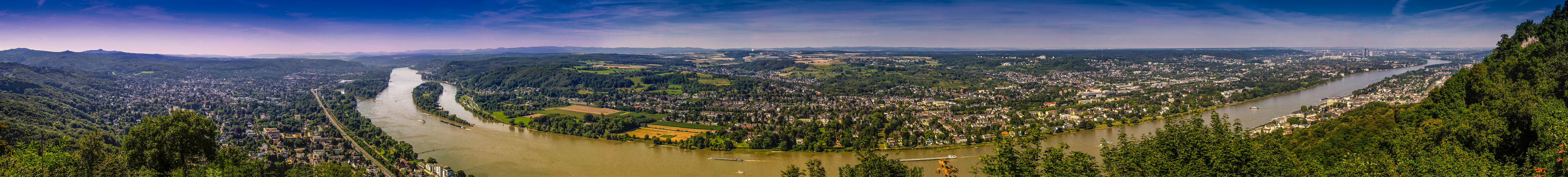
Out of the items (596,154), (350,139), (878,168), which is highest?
(878,168)

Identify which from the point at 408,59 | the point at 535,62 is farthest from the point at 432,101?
the point at 408,59

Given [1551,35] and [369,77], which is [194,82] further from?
[1551,35]

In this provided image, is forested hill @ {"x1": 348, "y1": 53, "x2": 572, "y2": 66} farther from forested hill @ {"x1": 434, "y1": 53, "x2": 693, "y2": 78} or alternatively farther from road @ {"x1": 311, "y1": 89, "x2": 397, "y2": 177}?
road @ {"x1": 311, "y1": 89, "x2": 397, "y2": 177}

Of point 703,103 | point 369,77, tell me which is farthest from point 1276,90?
point 369,77

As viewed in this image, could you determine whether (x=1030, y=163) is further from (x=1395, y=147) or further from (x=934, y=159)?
→ (x=934, y=159)

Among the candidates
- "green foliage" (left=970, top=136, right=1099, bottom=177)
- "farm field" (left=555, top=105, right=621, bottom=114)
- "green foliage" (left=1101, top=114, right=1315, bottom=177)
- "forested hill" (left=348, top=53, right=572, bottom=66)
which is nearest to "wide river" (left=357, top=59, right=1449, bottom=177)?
"farm field" (left=555, top=105, right=621, bottom=114)

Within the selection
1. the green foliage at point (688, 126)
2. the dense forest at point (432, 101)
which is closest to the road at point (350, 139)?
the dense forest at point (432, 101)
